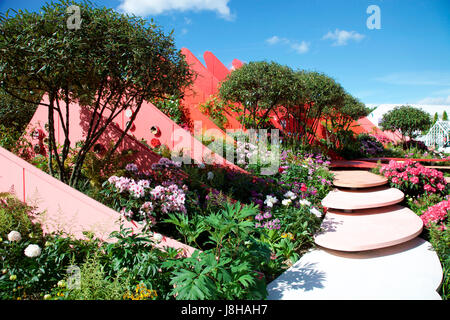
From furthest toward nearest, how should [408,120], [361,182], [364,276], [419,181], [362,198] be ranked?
1. [408,120]
2. [361,182]
3. [419,181]
4. [362,198]
5. [364,276]

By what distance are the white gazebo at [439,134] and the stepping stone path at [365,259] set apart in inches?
600

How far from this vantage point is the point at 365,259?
359cm

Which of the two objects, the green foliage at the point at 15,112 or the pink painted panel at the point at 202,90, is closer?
the green foliage at the point at 15,112

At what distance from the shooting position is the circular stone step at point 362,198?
4.74 m

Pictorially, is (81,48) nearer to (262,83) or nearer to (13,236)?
(13,236)

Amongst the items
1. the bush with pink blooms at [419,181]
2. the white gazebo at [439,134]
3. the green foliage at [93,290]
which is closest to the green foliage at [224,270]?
the green foliage at [93,290]

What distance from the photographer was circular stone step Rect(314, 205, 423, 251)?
12.1 ft

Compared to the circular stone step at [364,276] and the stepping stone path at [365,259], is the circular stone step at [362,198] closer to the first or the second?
the stepping stone path at [365,259]

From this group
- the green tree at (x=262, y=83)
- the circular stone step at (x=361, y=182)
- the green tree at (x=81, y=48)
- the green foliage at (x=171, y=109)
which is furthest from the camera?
the green foliage at (x=171, y=109)

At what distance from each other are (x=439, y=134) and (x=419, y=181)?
15.2 m

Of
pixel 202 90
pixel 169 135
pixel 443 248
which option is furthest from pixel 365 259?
pixel 202 90

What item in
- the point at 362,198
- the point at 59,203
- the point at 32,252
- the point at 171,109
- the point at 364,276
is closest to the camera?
the point at 32,252
